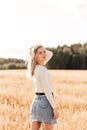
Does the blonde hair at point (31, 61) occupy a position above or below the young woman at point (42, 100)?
above

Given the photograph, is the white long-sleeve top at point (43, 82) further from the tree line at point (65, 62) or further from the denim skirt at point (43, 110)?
the tree line at point (65, 62)

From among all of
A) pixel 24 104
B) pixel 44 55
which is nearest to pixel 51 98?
pixel 44 55

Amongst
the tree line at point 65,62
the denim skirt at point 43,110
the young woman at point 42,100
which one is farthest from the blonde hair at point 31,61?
the tree line at point 65,62

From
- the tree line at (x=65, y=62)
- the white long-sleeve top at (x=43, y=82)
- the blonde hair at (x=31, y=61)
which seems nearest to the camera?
the white long-sleeve top at (x=43, y=82)

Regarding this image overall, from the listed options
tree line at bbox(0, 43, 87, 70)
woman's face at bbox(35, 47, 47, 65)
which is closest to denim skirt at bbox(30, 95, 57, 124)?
woman's face at bbox(35, 47, 47, 65)

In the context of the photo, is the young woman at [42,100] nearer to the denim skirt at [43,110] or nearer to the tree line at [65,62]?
the denim skirt at [43,110]

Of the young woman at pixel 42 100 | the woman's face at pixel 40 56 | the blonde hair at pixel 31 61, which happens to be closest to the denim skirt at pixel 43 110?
the young woman at pixel 42 100

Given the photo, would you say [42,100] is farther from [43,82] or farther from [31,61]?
[31,61]

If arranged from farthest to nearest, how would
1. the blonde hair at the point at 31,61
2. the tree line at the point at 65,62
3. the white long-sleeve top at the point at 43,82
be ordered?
the tree line at the point at 65,62 → the blonde hair at the point at 31,61 → the white long-sleeve top at the point at 43,82

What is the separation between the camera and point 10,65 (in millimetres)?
73125

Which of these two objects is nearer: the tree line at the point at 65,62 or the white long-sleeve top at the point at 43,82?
the white long-sleeve top at the point at 43,82

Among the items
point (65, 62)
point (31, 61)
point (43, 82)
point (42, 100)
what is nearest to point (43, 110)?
point (42, 100)

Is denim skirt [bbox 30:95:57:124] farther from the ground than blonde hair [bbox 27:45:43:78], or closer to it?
closer to it

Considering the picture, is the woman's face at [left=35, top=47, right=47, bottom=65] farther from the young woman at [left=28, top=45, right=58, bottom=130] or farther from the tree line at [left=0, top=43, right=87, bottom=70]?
the tree line at [left=0, top=43, right=87, bottom=70]
